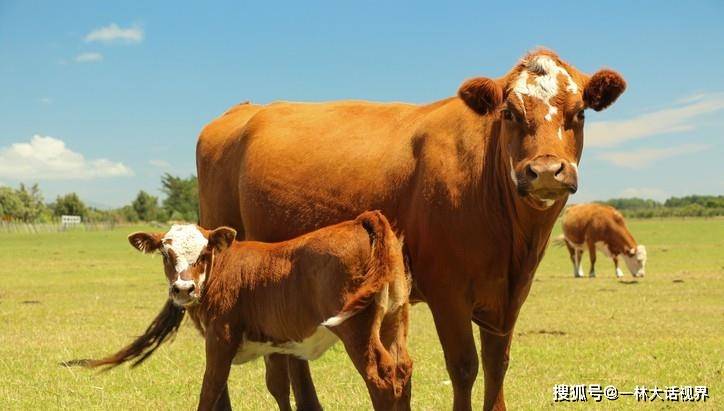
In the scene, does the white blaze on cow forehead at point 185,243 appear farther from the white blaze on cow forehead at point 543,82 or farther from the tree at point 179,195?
the tree at point 179,195

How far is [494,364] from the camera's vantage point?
5758mm

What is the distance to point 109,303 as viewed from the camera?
55.9ft

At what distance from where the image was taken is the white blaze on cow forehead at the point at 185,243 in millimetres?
5352

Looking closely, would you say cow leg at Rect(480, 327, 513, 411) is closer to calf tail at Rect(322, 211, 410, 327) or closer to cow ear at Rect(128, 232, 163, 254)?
calf tail at Rect(322, 211, 410, 327)

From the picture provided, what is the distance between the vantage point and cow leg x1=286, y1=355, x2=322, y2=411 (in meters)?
6.75

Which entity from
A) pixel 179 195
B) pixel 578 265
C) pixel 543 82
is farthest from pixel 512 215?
pixel 179 195

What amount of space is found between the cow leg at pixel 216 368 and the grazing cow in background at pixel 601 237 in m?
22.1

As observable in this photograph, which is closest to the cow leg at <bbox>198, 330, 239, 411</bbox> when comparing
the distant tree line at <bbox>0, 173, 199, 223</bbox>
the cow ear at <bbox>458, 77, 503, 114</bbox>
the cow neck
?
the cow neck

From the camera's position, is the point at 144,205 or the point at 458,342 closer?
the point at 458,342

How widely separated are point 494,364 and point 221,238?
225 centimetres

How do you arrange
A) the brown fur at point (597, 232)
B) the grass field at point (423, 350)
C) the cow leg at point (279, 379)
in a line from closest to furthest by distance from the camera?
the cow leg at point (279, 379), the grass field at point (423, 350), the brown fur at point (597, 232)

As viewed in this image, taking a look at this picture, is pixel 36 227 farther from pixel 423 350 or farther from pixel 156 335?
pixel 156 335

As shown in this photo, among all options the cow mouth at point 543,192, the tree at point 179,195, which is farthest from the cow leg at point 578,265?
the tree at point 179,195

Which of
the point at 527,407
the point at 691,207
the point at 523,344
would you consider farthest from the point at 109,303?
the point at 691,207
